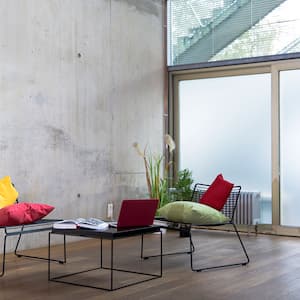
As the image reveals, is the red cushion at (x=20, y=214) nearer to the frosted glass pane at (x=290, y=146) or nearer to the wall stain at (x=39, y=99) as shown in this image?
the wall stain at (x=39, y=99)

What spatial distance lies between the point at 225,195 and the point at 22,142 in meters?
2.10

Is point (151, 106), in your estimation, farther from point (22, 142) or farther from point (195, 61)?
point (22, 142)

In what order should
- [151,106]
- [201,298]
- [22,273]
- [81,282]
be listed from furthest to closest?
[151,106], [22,273], [81,282], [201,298]

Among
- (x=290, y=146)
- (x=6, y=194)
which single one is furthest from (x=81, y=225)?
(x=290, y=146)

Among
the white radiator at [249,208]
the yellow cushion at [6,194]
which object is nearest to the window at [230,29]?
the white radiator at [249,208]

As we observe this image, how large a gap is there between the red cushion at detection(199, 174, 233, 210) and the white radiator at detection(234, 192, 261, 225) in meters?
1.66

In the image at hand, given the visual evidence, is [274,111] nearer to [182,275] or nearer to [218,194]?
[218,194]

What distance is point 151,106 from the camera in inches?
302

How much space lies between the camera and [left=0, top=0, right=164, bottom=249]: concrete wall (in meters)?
5.72

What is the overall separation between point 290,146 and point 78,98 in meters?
2.65

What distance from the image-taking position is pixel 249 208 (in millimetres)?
7012

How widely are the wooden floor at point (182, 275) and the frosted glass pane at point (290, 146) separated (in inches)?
24.0

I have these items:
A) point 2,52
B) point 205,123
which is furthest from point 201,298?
point 205,123

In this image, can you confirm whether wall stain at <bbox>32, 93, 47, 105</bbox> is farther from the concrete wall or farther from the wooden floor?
the wooden floor
